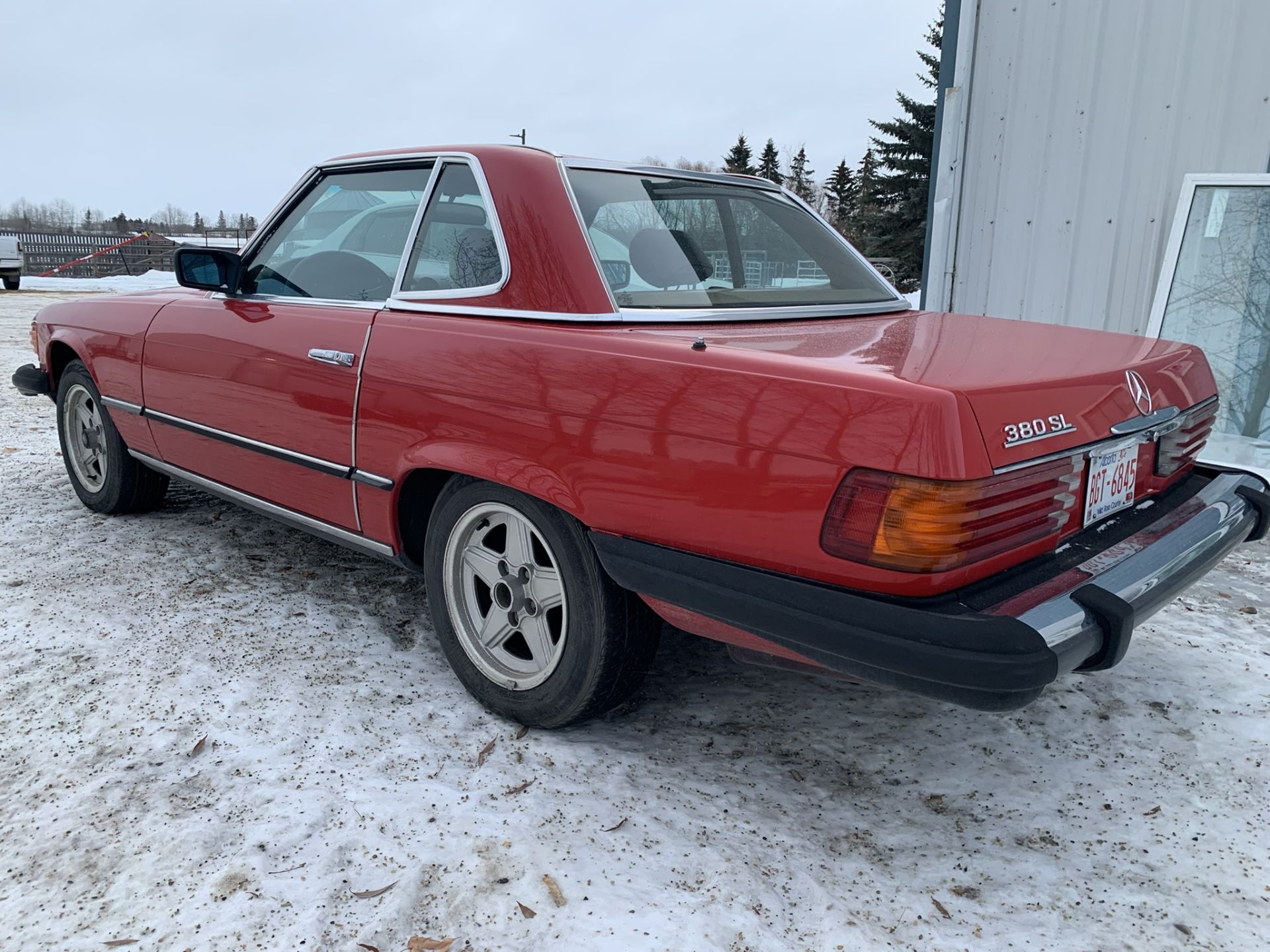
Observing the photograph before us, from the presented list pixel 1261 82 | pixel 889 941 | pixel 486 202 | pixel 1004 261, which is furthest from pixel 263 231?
pixel 1261 82

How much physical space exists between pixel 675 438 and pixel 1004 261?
5.11 meters

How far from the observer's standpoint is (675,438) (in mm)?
1998

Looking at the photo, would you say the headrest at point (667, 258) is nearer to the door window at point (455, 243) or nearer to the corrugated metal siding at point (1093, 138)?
the door window at point (455, 243)

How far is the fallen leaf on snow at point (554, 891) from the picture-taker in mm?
1903

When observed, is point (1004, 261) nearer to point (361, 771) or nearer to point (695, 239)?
point (695, 239)

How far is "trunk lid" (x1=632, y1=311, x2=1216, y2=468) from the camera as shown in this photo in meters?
1.83

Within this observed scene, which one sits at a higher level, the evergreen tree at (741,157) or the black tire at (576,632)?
the evergreen tree at (741,157)

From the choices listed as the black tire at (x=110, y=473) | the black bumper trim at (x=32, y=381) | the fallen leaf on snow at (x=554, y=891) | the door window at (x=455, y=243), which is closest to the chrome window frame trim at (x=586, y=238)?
the door window at (x=455, y=243)

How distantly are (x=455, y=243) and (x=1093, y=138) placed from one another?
487 centimetres

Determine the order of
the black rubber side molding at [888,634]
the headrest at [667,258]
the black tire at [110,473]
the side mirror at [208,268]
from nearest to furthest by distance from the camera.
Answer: the black rubber side molding at [888,634] → the headrest at [667,258] → the side mirror at [208,268] → the black tire at [110,473]

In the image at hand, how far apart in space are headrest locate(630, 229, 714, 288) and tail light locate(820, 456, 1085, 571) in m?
0.98

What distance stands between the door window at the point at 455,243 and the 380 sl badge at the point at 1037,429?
4.57ft

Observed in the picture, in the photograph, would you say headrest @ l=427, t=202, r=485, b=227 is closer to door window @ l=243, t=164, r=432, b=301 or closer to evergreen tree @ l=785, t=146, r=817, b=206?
door window @ l=243, t=164, r=432, b=301

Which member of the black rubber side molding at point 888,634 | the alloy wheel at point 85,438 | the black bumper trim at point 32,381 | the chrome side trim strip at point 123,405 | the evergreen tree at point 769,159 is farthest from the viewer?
the evergreen tree at point 769,159
